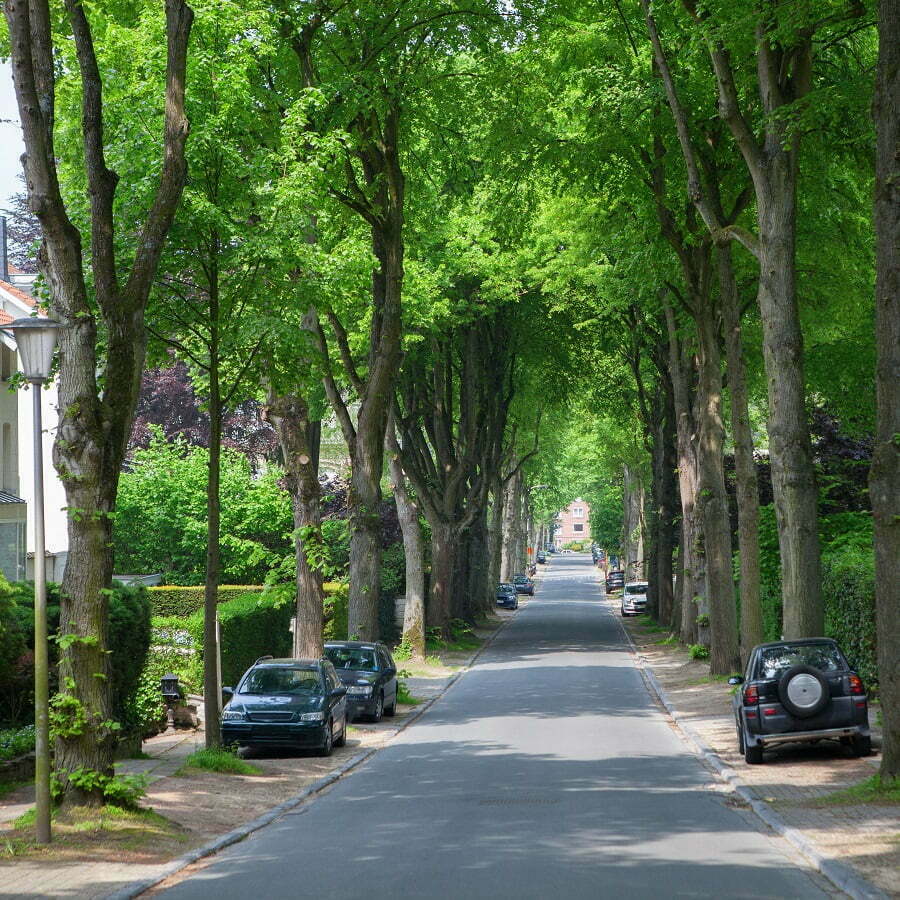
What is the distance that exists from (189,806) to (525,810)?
12.3 feet

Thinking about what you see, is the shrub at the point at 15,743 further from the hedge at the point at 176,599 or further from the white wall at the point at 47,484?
the hedge at the point at 176,599

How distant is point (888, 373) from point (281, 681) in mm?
11704

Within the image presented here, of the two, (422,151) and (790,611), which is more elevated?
(422,151)

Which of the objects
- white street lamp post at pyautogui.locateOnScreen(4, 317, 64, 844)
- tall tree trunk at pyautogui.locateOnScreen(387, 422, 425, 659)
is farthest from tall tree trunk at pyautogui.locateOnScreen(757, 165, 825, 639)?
tall tree trunk at pyautogui.locateOnScreen(387, 422, 425, 659)

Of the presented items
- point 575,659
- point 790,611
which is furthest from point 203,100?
point 575,659

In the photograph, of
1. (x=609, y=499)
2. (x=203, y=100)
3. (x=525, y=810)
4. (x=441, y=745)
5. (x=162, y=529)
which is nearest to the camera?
(x=525, y=810)

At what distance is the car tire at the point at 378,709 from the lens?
1019 inches

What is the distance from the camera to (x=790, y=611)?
17.9 m

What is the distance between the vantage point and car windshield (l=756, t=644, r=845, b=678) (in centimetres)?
1756

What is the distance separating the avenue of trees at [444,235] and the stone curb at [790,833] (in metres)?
1.49

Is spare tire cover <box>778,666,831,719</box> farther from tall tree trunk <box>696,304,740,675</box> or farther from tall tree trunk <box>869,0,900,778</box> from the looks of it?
tall tree trunk <box>696,304,740,675</box>

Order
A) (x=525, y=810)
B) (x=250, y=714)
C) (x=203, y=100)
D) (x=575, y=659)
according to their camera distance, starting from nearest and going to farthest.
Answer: (x=525, y=810)
(x=203, y=100)
(x=250, y=714)
(x=575, y=659)

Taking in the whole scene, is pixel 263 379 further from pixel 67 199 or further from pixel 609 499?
pixel 609 499

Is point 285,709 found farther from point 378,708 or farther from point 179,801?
point 378,708
